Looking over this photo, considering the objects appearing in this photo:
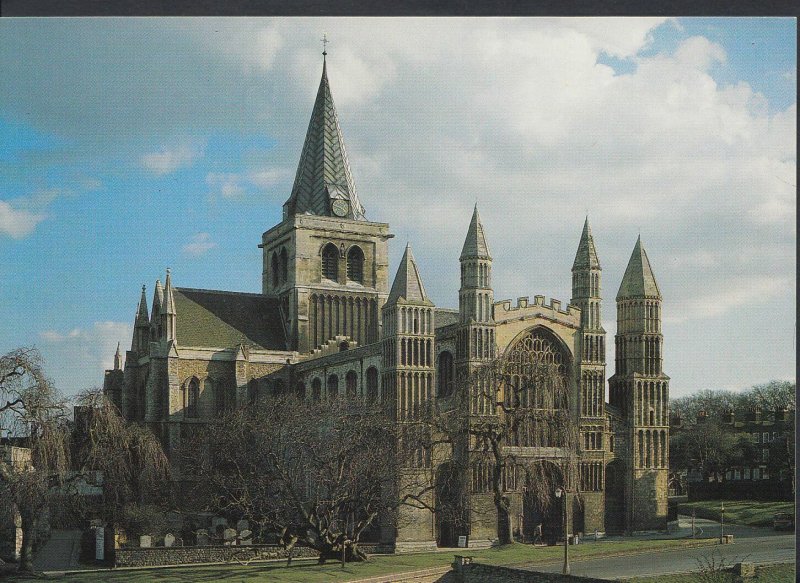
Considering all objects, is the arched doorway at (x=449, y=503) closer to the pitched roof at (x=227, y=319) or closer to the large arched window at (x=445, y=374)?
the large arched window at (x=445, y=374)

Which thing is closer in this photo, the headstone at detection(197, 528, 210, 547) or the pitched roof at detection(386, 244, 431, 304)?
the headstone at detection(197, 528, 210, 547)

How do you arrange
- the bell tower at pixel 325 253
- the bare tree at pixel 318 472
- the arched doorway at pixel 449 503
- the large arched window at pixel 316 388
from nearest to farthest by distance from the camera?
the bare tree at pixel 318 472
the arched doorway at pixel 449 503
the large arched window at pixel 316 388
the bell tower at pixel 325 253

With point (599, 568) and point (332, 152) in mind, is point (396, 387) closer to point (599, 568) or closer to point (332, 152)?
point (599, 568)

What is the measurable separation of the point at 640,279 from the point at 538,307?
5776mm

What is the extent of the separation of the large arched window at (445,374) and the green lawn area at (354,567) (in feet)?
24.2

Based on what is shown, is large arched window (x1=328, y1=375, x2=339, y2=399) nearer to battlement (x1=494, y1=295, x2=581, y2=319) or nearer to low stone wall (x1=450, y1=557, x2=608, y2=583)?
battlement (x1=494, y1=295, x2=581, y2=319)

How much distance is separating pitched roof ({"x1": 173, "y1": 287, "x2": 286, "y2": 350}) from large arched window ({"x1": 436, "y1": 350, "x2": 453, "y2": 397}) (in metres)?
14.9

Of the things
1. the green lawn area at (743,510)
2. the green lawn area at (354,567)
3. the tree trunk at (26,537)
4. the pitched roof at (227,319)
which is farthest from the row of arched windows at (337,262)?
the tree trunk at (26,537)

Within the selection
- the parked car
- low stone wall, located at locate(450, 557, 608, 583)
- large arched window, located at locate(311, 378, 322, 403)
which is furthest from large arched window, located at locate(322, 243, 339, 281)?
low stone wall, located at locate(450, 557, 608, 583)

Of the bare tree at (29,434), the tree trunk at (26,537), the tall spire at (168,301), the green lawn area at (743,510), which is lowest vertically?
the green lawn area at (743,510)

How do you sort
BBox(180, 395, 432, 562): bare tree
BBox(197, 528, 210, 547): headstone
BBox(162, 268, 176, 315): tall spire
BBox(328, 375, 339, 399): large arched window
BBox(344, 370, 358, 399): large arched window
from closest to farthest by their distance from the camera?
Answer: BBox(180, 395, 432, 562): bare tree < BBox(197, 528, 210, 547): headstone < BBox(344, 370, 358, 399): large arched window < BBox(328, 375, 339, 399): large arched window < BBox(162, 268, 176, 315): tall spire

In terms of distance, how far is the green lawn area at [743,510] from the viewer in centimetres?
5056

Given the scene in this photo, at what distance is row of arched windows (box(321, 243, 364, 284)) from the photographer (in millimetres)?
63281

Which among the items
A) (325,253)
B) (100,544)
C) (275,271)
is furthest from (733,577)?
(275,271)
